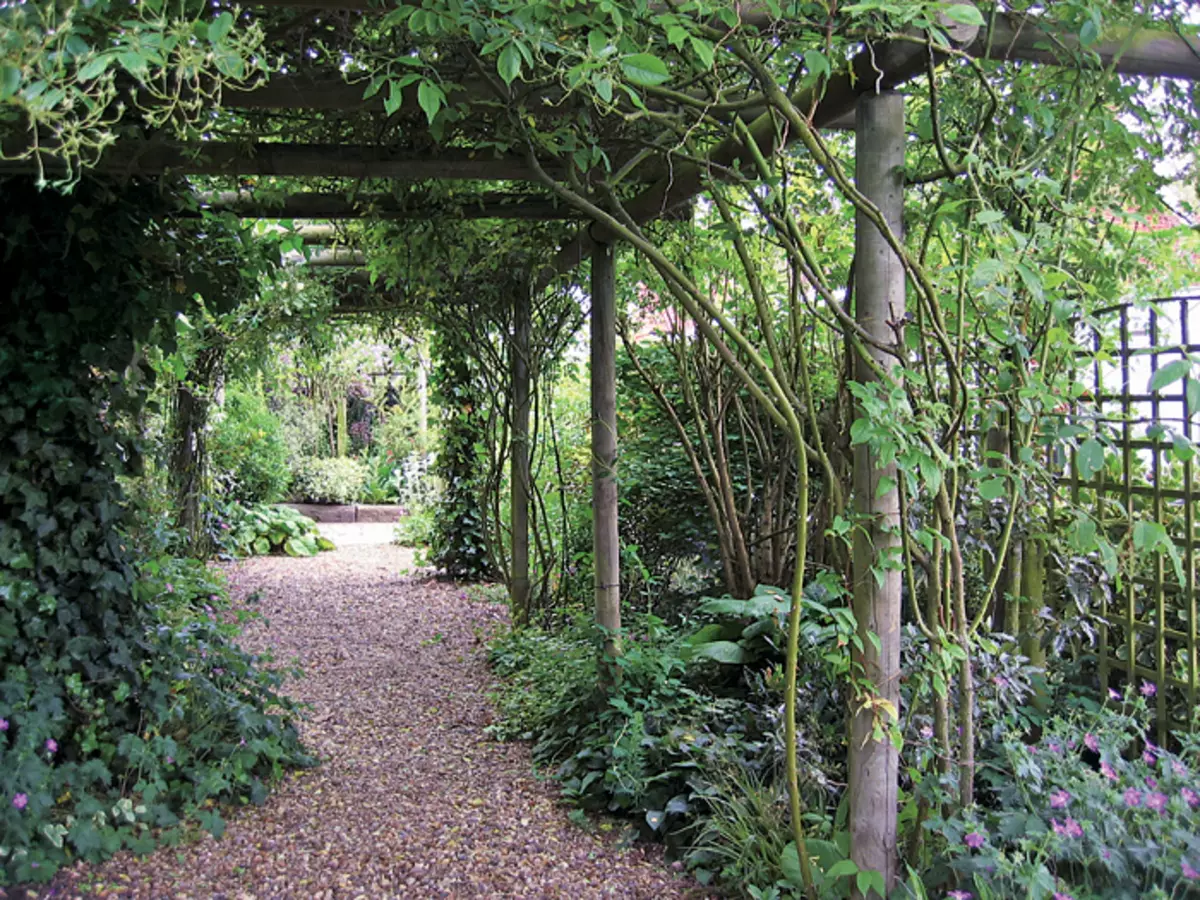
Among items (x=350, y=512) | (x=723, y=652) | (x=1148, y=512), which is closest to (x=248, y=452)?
(x=350, y=512)

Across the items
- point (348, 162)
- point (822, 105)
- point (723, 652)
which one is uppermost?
point (348, 162)

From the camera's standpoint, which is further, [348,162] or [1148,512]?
[348,162]

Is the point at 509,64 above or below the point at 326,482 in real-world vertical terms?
above

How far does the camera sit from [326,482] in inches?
481

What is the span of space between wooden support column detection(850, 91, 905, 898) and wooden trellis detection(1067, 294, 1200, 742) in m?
0.81

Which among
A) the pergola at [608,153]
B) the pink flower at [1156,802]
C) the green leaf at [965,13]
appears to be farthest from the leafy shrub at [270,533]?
the green leaf at [965,13]

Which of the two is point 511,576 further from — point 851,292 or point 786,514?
point 851,292

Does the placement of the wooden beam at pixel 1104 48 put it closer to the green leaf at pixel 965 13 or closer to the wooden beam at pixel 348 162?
the green leaf at pixel 965 13

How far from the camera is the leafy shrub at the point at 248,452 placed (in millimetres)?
8672

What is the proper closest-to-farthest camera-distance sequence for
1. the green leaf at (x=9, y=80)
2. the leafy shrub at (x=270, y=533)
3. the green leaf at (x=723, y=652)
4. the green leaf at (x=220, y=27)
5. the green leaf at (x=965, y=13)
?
the green leaf at (x=9, y=80) < the green leaf at (x=220, y=27) < the green leaf at (x=965, y=13) < the green leaf at (x=723, y=652) < the leafy shrub at (x=270, y=533)

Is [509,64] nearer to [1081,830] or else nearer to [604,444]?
[1081,830]

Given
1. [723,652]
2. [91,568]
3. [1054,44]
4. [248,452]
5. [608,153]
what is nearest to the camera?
[1054,44]

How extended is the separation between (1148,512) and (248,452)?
27.2 ft

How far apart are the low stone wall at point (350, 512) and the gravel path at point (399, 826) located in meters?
6.93
